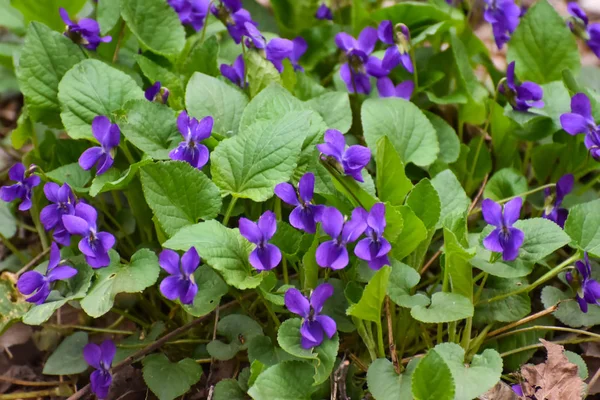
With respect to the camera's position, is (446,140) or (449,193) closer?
(449,193)

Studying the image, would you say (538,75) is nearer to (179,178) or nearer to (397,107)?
(397,107)

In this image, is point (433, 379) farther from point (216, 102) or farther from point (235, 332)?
point (216, 102)

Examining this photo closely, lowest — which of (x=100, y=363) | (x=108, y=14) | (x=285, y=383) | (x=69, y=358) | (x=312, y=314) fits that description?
(x=69, y=358)

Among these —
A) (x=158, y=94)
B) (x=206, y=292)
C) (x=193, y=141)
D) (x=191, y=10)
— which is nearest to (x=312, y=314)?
(x=206, y=292)

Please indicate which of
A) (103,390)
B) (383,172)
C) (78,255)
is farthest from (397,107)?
(103,390)

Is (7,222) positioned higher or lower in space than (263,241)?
lower

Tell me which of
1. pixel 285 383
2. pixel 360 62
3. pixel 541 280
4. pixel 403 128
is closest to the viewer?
pixel 285 383

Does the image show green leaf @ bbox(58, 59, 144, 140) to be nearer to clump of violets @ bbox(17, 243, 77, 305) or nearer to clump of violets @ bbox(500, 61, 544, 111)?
clump of violets @ bbox(17, 243, 77, 305)

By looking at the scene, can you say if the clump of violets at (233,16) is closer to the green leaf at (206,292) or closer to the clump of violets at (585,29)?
the green leaf at (206,292)
